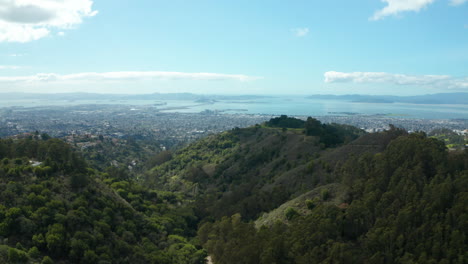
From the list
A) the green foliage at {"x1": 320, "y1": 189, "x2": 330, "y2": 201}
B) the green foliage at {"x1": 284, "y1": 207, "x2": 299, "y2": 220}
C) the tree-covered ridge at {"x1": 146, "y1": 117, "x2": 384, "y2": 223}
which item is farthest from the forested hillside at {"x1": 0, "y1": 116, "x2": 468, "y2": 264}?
the tree-covered ridge at {"x1": 146, "y1": 117, "x2": 384, "y2": 223}

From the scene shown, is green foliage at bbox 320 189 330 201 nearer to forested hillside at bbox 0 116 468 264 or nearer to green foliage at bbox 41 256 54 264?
forested hillside at bbox 0 116 468 264

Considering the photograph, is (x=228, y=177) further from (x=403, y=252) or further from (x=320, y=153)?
(x=403, y=252)

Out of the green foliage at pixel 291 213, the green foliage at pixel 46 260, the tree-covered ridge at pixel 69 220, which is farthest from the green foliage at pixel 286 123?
the green foliage at pixel 46 260

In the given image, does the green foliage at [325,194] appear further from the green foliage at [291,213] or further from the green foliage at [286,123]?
the green foliage at [286,123]

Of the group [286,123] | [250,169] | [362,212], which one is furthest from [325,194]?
[286,123]

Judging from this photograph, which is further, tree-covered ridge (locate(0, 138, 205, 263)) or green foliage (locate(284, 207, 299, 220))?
green foliage (locate(284, 207, 299, 220))

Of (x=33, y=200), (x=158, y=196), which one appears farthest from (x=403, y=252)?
(x=158, y=196)

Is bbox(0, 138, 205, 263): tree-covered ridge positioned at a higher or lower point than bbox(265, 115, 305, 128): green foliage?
lower
